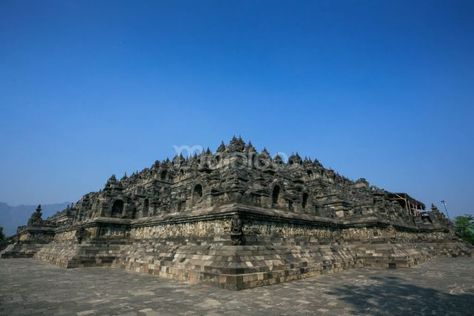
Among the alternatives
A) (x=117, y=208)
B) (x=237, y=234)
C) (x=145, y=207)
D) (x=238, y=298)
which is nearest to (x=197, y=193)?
(x=237, y=234)

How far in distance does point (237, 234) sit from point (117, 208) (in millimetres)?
14732

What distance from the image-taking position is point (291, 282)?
11477 millimetres

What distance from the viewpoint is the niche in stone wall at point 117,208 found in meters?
21.6

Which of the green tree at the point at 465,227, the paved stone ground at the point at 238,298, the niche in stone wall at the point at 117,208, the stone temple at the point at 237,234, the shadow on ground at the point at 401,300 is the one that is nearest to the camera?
the paved stone ground at the point at 238,298

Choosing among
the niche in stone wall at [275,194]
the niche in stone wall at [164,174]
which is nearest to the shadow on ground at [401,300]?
the niche in stone wall at [275,194]

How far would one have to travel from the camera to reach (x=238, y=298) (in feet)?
27.2

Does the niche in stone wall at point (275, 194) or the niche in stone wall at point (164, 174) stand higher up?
the niche in stone wall at point (164, 174)

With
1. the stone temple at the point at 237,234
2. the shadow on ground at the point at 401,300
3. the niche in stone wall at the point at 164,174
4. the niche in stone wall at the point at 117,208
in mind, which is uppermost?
the niche in stone wall at the point at 164,174

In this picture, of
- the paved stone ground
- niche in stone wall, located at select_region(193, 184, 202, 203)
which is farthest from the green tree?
niche in stone wall, located at select_region(193, 184, 202, 203)

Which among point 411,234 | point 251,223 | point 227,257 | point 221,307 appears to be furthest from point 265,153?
point 221,307

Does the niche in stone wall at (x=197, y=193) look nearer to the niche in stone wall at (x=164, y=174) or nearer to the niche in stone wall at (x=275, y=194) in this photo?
the niche in stone wall at (x=275, y=194)

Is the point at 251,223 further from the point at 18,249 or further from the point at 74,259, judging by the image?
the point at 18,249

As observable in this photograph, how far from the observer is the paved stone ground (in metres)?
7.08

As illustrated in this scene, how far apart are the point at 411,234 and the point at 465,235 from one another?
114 ft
